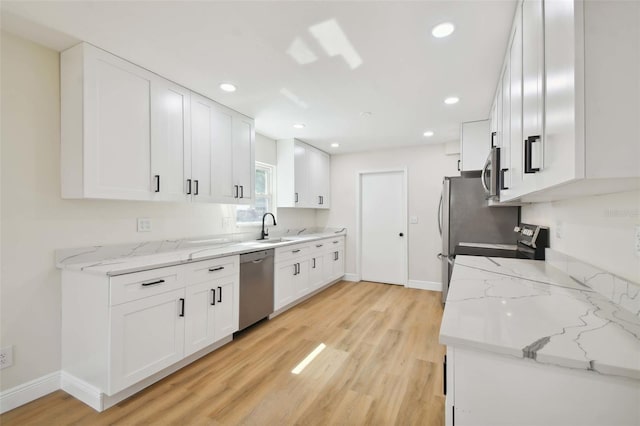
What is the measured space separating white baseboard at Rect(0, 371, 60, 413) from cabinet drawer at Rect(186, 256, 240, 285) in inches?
41.3

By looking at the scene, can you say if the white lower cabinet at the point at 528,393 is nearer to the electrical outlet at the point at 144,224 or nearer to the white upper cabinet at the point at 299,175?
the electrical outlet at the point at 144,224

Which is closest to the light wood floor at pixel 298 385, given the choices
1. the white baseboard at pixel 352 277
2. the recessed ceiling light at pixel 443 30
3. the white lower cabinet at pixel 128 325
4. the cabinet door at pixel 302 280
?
the white lower cabinet at pixel 128 325

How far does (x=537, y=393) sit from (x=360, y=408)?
1.34 meters

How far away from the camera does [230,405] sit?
1797 millimetres

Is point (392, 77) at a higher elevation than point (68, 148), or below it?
higher

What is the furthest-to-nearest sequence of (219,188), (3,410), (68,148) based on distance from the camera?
1. (219,188)
2. (68,148)
3. (3,410)

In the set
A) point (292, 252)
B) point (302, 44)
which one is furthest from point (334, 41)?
point (292, 252)

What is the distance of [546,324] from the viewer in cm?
87

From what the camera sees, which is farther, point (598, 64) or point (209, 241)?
point (209, 241)

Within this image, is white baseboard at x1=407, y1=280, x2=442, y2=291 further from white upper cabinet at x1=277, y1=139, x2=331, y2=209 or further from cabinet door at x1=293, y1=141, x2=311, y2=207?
cabinet door at x1=293, y1=141, x2=311, y2=207

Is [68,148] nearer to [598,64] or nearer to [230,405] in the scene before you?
[230,405]

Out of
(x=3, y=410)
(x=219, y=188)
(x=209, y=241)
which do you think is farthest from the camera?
(x=209, y=241)

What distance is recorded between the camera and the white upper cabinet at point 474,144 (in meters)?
3.29

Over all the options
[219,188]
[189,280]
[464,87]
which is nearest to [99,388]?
[189,280]
